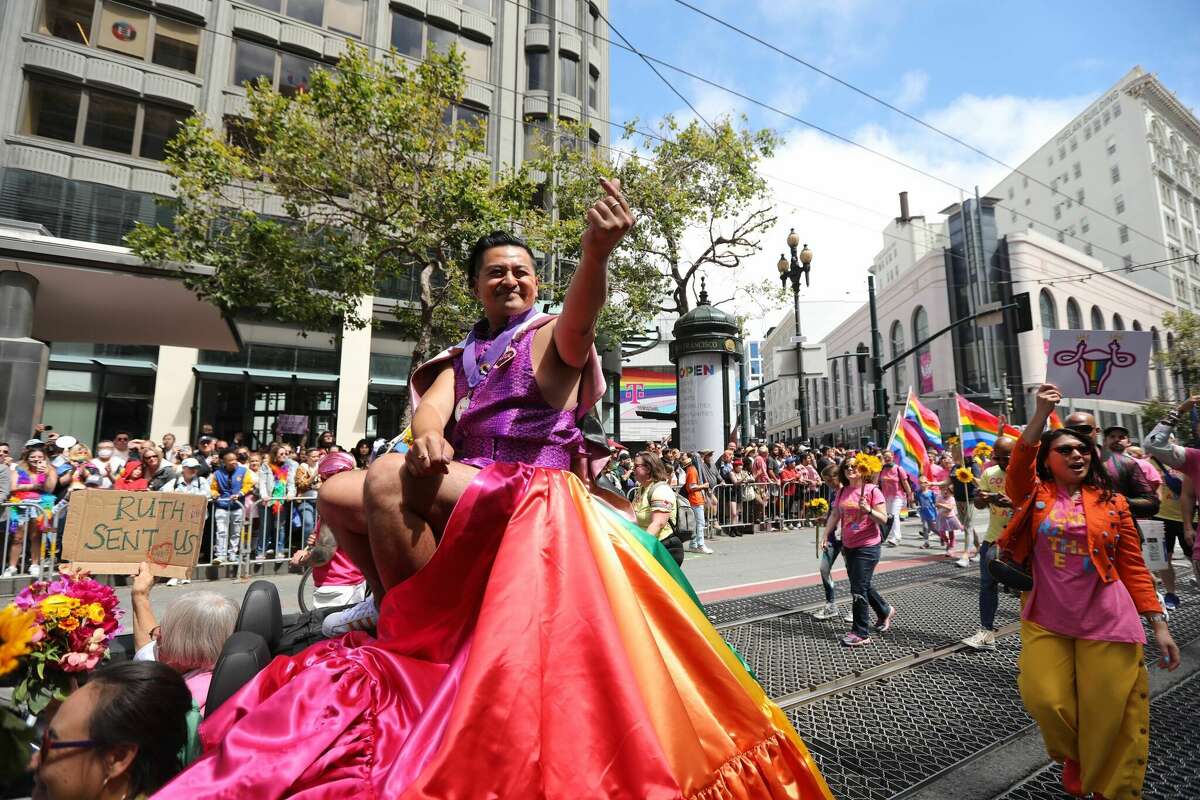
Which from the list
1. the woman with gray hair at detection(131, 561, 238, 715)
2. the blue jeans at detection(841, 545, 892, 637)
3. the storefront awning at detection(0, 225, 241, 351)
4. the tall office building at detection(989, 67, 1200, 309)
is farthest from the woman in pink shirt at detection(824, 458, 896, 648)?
the tall office building at detection(989, 67, 1200, 309)

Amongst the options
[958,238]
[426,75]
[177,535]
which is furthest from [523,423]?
[958,238]

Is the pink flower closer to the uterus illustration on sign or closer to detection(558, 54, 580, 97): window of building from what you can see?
the uterus illustration on sign

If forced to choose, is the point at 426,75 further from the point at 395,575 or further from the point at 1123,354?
the point at 395,575

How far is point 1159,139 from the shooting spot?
5434 cm

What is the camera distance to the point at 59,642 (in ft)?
7.42

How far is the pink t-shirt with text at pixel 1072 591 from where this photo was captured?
10.1 ft

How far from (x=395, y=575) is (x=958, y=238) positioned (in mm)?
54818

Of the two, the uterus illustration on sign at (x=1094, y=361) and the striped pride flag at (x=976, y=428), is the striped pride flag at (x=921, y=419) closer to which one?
the striped pride flag at (x=976, y=428)

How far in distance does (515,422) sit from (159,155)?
78.6 ft

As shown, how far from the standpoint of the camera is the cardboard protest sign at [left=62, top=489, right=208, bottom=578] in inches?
187

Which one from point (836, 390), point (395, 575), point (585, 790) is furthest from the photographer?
point (836, 390)

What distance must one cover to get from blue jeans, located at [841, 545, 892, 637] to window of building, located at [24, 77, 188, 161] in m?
21.6

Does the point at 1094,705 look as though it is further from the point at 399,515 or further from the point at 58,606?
the point at 58,606

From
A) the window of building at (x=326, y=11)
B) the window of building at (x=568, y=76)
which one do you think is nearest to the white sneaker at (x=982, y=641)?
the window of building at (x=326, y=11)
